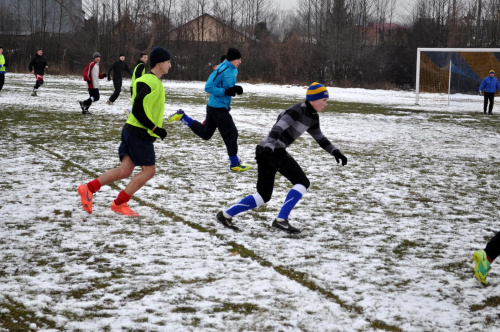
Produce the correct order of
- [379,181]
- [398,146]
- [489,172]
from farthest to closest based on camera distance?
[398,146]
[489,172]
[379,181]

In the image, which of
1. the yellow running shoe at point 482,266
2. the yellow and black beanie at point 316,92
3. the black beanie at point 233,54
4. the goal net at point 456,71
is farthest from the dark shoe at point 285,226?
the goal net at point 456,71

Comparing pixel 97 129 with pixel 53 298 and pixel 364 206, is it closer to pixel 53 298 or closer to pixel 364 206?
pixel 364 206

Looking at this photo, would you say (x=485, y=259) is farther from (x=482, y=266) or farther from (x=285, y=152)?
(x=285, y=152)

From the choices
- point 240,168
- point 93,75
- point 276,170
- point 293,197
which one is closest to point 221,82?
point 240,168

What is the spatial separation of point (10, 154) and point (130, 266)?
5.76 meters

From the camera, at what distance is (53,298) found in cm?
381

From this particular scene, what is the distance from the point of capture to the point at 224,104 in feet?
28.6

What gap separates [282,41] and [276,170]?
51.0m

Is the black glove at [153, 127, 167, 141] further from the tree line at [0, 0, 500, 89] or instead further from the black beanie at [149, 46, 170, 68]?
the tree line at [0, 0, 500, 89]

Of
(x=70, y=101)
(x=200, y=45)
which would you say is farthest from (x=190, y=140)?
(x=200, y=45)

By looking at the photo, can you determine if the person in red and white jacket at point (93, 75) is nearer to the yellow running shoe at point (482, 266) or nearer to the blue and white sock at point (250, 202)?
the blue and white sock at point (250, 202)

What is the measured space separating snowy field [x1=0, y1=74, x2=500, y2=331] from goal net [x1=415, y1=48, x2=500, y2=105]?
17.9m

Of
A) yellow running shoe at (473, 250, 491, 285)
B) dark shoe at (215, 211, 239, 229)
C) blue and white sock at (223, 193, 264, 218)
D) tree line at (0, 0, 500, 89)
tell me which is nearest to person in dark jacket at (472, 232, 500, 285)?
yellow running shoe at (473, 250, 491, 285)

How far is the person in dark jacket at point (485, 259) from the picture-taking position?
416 cm
